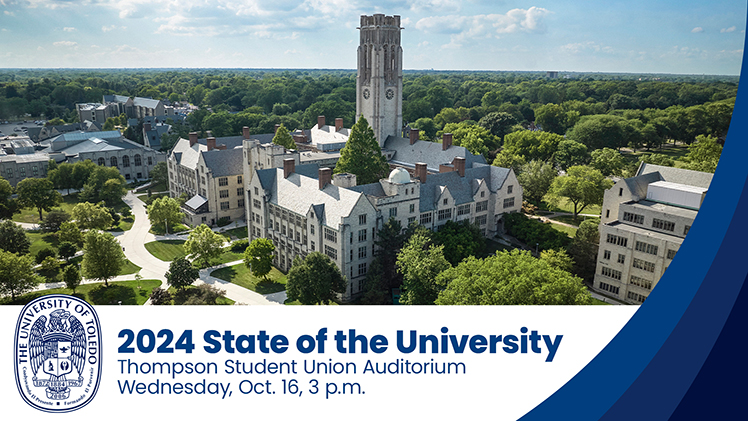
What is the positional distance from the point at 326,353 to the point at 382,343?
1.72m

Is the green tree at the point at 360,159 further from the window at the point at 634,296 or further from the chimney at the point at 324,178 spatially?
the window at the point at 634,296

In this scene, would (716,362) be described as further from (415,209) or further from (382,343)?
(415,209)

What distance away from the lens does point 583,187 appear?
4775cm

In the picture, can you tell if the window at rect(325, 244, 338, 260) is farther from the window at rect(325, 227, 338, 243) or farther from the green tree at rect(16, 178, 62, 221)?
the green tree at rect(16, 178, 62, 221)

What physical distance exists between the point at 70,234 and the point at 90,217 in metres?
4.68

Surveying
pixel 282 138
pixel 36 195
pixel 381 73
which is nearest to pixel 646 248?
pixel 381 73

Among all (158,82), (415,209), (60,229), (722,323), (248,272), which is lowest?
(248,272)

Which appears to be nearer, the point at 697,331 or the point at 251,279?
the point at 697,331

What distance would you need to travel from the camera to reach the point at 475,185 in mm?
43250

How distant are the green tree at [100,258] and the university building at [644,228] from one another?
1275 inches

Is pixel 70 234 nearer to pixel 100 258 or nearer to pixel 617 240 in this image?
pixel 100 258

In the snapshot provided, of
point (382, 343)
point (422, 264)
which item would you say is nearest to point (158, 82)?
point (422, 264)

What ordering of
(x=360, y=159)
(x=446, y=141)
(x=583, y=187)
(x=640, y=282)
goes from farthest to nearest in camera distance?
(x=446, y=141), (x=583, y=187), (x=360, y=159), (x=640, y=282)

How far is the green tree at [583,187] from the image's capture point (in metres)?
47.9
